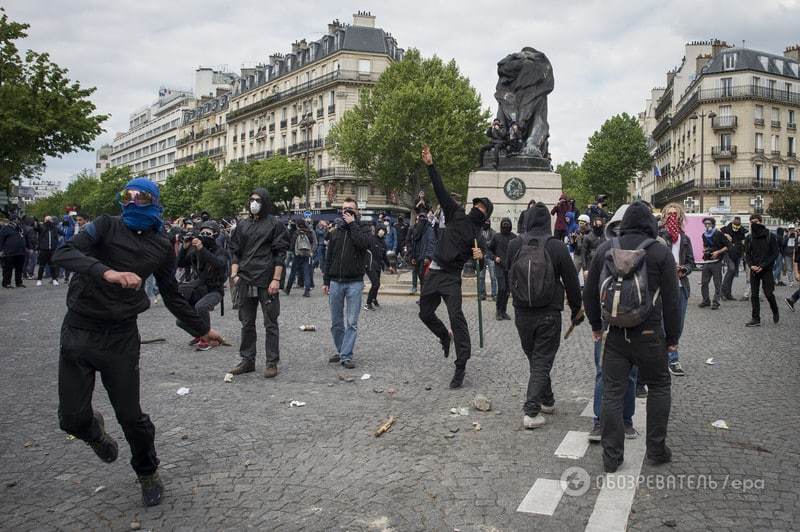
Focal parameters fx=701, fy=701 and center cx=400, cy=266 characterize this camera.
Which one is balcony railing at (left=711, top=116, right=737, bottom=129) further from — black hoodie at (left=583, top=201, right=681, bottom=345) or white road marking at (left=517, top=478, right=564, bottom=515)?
white road marking at (left=517, top=478, right=564, bottom=515)

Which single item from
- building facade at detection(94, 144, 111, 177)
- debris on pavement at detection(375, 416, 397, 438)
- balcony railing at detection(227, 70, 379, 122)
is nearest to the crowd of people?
debris on pavement at detection(375, 416, 397, 438)

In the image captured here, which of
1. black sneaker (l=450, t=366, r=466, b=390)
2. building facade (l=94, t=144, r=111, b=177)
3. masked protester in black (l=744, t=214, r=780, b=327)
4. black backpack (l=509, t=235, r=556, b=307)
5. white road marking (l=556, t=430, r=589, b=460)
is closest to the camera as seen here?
white road marking (l=556, t=430, r=589, b=460)

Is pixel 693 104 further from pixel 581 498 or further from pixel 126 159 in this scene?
pixel 126 159

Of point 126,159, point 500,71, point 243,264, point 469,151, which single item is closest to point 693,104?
point 469,151

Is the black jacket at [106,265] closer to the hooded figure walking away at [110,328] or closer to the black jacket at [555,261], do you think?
the hooded figure walking away at [110,328]

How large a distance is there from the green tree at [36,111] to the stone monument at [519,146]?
1349cm

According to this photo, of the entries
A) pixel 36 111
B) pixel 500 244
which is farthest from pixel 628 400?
pixel 36 111

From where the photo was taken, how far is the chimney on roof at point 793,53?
216 feet

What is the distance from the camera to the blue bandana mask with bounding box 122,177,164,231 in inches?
159

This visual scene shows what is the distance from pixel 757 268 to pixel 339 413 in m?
8.42

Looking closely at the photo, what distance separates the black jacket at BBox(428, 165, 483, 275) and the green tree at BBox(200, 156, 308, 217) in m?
51.4

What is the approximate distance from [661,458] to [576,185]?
98.2 metres

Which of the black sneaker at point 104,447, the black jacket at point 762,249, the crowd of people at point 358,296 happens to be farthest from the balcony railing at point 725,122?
the black sneaker at point 104,447

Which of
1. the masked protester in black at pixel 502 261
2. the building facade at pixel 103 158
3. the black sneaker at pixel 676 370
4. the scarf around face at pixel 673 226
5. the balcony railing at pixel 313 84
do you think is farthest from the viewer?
the building facade at pixel 103 158
